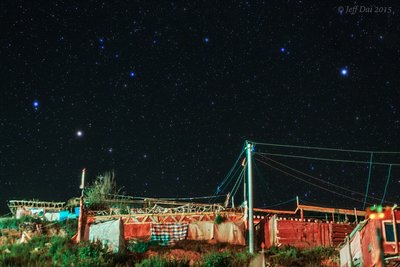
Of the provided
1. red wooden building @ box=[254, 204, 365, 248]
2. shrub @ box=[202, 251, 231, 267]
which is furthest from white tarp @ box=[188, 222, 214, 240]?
shrub @ box=[202, 251, 231, 267]

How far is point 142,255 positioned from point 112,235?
255 centimetres

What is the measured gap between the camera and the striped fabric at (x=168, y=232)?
29969mm

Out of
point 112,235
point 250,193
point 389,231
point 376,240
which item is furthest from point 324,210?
point 112,235

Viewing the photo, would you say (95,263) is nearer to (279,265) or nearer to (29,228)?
(279,265)

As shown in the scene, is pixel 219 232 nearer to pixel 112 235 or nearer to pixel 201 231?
pixel 201 231

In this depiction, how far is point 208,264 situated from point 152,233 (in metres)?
12.6

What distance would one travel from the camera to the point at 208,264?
1845 cm

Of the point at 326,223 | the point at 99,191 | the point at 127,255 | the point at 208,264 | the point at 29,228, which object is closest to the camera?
the point at 208,264

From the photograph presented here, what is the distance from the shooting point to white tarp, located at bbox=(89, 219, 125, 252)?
23438mm

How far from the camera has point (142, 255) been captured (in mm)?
22594

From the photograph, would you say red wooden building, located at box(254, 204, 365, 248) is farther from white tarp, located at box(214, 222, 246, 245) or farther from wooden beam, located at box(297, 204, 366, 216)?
white tarp, located at box(214, 222, 246, 245)

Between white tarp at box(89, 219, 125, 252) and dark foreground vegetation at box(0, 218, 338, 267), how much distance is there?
2.64 ft

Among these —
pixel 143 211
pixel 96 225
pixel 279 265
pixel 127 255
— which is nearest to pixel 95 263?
pixel 127 255

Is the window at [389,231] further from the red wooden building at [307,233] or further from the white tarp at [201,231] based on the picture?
the white tarp at [201,231]
